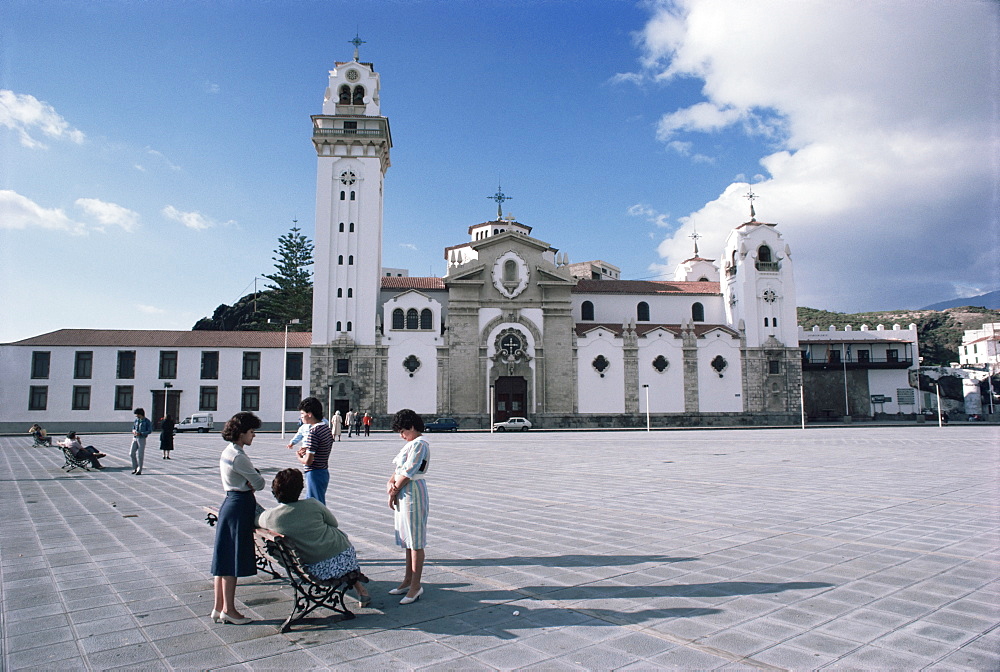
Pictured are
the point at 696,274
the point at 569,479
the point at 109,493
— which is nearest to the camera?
the point at 109,493

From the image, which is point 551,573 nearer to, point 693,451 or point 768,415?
point 693,451

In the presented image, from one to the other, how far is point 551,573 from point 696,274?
2342 inches

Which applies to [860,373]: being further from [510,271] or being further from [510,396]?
[510,271]

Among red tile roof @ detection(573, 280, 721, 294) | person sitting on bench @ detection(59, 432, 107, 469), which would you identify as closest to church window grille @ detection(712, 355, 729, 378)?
red tile roof @ detection(573, 280, 721, 294)

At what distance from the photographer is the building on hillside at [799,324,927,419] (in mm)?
54531

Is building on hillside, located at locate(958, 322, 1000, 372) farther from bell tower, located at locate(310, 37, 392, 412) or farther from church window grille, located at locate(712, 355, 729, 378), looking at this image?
Answer: bell tower, located at locate(310, 37, 392, 412)

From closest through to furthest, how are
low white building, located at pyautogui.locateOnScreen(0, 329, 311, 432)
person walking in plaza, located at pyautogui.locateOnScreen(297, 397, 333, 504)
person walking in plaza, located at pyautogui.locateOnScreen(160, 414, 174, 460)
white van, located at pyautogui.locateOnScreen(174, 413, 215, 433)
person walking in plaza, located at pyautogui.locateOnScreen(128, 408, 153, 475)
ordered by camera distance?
1. person walking in plaza, located at pyautogui.locateOnScreen(297, 397, 333, 504)
2. person walking in plaza, located at pyautogui.locateOnScreen(128, 408, 153, 475)
3. person walking in plaza, located at pyautogui.locateOnScreen(160, 414, 174, 460)
4. low white building, located at pyautogui.locateOnScreen(0, 329, 311, 432)
5. white van, located at pyautogui.locateOnScreen(174, 413, 215, 433)

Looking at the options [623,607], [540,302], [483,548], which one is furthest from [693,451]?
[540,302]

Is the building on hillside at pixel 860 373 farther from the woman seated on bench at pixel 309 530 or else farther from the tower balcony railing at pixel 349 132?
the woman seated on bench at pixel 309 530

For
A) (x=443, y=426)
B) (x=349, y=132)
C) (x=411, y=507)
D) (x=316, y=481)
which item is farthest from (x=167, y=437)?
Answer: (x=349, y=132)

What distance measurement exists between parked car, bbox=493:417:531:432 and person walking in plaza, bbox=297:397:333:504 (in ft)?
115

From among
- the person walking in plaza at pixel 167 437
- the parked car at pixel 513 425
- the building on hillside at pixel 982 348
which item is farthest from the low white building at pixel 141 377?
the building on hillside at pixel 982 348

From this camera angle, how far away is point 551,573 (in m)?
6.22

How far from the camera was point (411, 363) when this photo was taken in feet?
143
